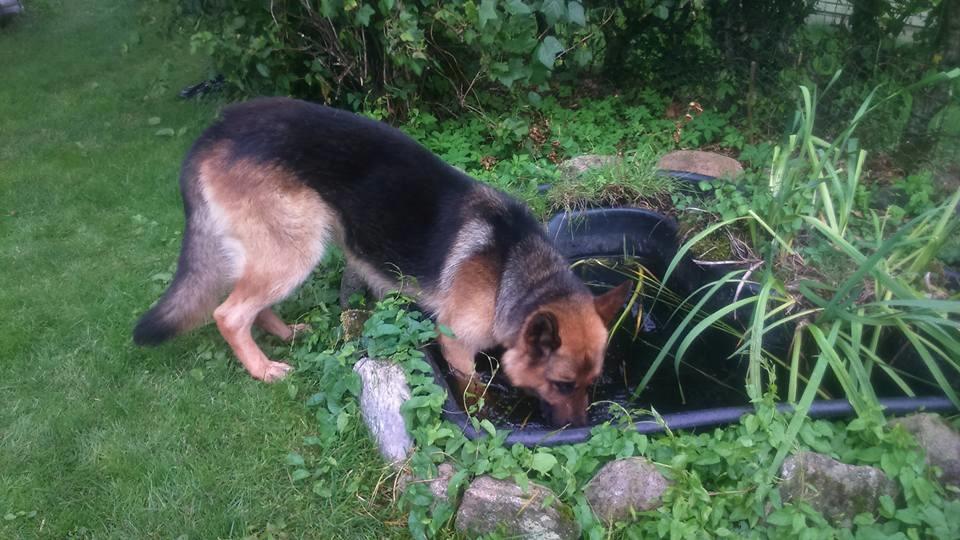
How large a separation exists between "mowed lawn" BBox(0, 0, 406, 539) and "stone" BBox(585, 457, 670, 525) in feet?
2.63

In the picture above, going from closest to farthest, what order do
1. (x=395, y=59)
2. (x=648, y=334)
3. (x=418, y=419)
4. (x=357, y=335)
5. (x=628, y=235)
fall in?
(x=418, y=419)
(x=357, y=335)
(x=648, y=334)
(x=628, y=235)
(x=395, y=59)

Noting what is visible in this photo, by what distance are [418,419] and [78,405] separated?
178 cm

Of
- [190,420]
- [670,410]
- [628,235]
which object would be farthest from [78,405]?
[628,235]

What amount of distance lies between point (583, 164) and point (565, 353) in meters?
2.52

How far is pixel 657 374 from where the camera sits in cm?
370

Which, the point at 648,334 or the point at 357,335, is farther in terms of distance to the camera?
the point at 648,334

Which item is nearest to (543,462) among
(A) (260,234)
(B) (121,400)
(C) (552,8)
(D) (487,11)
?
(A) (260,234)

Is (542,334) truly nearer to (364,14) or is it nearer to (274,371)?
(274,371)

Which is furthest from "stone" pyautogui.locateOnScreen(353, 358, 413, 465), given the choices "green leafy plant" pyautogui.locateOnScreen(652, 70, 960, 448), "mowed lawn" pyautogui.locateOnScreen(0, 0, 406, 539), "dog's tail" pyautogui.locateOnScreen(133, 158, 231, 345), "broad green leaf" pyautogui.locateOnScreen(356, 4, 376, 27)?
"broad green leaf" pyautogui.locateOnScreen(356, 4, 376, 27)

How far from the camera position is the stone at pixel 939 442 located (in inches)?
103

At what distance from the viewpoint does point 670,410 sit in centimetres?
343

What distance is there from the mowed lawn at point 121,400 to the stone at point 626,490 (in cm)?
80

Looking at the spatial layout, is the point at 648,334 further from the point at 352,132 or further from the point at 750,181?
the point at 352,132

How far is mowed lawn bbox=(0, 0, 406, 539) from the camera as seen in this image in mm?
2871
